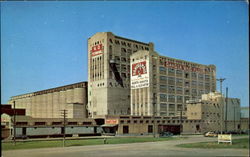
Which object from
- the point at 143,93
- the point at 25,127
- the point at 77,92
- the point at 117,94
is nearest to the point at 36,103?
the point at 77,92

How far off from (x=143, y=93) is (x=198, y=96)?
2569 centimetres

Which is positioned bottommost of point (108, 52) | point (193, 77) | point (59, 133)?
point (59, 133)

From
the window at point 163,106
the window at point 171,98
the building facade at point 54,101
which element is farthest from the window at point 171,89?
the building facade at point 54,101

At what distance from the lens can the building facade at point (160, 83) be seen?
94250 mm

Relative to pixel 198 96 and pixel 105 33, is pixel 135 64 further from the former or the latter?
pixel 198 96

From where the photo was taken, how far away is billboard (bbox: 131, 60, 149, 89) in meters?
94.0

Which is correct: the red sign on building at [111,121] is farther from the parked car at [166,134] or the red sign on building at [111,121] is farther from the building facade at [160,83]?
the building facade at [160,83]

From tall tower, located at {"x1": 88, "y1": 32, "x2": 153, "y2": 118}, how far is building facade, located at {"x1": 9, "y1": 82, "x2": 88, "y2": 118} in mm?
5222

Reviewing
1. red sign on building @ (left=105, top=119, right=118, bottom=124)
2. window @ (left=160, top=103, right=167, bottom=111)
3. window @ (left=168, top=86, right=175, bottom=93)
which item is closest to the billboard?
window @ (left=160, top=103, right=167, bottom=111)

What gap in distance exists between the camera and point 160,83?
9706cm

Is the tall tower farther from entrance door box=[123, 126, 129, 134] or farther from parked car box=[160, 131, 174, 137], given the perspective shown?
parked car box=[160, 131, 174, 137]

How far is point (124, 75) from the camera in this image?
333 feet

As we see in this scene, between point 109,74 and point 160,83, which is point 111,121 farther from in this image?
point 160,83

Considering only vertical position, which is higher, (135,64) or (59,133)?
(135,64)
